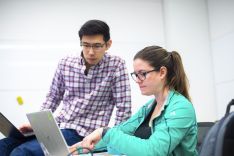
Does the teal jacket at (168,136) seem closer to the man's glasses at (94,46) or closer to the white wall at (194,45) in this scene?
the man's glasses at (94,46)

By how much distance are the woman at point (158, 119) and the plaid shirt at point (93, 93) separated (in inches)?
12.8

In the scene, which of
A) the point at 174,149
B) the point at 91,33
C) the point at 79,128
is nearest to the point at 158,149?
the point at 174,149

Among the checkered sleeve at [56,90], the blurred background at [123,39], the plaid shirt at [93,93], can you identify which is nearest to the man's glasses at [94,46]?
the plaid shirt at [93,93]

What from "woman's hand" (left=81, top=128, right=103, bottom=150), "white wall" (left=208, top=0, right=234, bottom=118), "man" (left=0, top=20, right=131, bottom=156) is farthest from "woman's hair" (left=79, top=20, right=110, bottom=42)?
"white wall" (left=208, top=0, right=234, bottom=118)

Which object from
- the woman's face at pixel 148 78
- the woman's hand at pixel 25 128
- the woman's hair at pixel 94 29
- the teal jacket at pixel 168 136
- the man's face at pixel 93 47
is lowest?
the woman's hand at pixel 25 128

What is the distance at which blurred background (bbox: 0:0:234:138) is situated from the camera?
9.52ft

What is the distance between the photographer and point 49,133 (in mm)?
1399

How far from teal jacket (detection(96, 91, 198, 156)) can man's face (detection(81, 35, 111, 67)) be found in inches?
24.6

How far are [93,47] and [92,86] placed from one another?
8.9 inches

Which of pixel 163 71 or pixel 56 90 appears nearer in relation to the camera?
pixel 163 71

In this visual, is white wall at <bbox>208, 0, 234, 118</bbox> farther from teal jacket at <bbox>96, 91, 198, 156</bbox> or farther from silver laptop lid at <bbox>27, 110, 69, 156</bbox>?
silver laptop lid at <bbox>27, 110, 69, 156</bbox>

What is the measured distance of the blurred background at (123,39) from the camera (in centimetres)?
290

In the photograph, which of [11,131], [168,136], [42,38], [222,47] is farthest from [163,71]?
[222,47]

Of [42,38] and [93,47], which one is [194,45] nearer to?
[42,38]
